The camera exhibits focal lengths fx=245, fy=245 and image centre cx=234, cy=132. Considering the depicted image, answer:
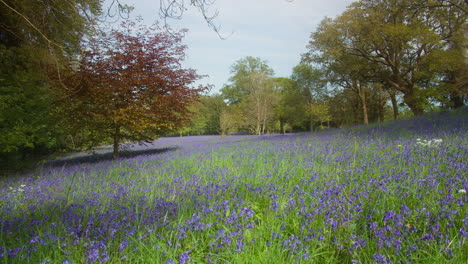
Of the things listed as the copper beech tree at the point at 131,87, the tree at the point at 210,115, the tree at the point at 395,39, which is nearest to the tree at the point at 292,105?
the tree at the point at 210,115

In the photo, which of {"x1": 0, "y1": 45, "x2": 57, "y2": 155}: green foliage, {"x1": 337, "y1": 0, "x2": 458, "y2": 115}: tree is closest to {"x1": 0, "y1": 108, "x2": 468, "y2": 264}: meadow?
{"x1": 0, "y1": 45, "x2": 57, "y2": 155}: green foliage

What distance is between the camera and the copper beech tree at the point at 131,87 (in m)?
8.15

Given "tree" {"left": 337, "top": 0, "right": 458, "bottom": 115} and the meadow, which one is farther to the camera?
"tree" {"left": 337, "top": 0, "right": 458, "bottom": 115}

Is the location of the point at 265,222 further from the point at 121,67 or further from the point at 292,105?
the point at 292,105

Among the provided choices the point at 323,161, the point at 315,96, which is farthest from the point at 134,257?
the point at 315,96

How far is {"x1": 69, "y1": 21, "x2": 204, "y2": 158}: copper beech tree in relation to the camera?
321 inches

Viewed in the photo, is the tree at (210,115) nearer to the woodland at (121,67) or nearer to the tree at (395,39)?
the woodland at (121,67)

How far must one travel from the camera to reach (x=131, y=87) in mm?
8320

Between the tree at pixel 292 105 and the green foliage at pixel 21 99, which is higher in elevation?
the tree at pixel 292 105

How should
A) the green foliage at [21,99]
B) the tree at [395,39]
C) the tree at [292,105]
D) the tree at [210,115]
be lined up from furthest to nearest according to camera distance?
the tree at [210,115] → the tree at [292,105] → the tree at [395,39] → the green foliage at [21,99]

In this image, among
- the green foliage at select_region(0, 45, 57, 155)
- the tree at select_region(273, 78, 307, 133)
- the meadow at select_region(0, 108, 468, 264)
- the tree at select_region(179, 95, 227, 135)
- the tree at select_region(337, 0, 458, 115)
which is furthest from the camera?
the tree at select_region(179, 95, 227, 135)

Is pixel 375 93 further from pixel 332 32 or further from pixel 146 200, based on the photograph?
pixel 146 200

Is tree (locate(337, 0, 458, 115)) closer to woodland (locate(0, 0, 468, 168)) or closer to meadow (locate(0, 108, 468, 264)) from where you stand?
woodland (locate(0, 0, 468, 168))

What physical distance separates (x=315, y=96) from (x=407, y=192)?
1568 inches
